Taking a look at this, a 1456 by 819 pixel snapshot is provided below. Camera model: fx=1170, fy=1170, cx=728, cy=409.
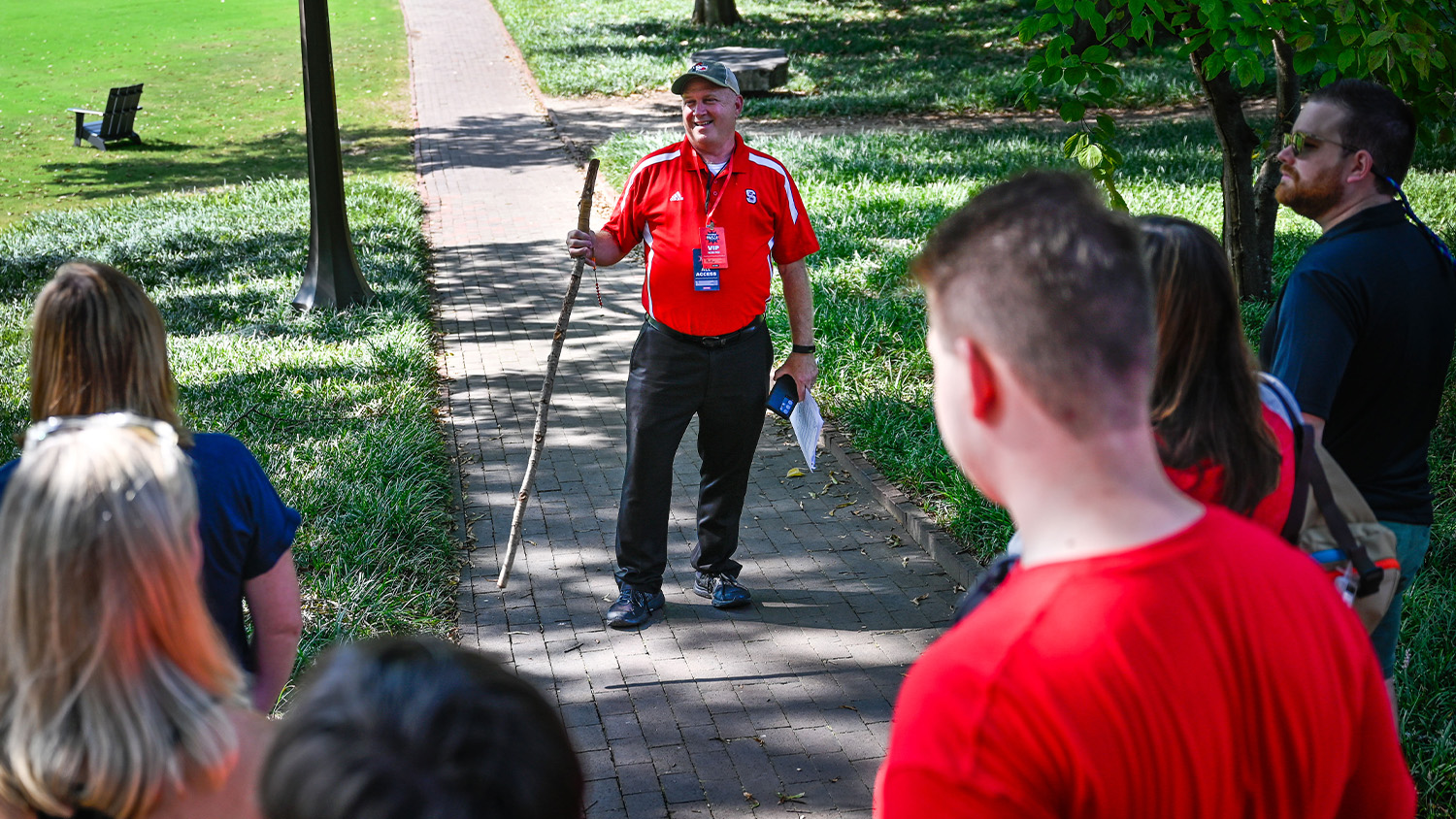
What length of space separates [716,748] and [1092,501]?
308 centimetres

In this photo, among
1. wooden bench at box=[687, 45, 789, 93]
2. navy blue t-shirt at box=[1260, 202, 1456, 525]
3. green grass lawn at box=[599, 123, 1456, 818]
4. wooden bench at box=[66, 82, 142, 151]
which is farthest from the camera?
wooden bench at box=[687, 45, 789, 93]

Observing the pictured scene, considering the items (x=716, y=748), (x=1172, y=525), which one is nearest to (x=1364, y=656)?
(x=1172, y=525)

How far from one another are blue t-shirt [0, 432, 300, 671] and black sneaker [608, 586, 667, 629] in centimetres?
242

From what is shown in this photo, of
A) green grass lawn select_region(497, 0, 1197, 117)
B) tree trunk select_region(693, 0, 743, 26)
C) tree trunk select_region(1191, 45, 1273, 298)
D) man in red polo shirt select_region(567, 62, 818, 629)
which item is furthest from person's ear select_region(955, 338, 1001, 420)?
tree trunk select_region(693, 0, 743, 26)

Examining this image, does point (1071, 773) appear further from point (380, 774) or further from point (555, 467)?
point (555, 467)

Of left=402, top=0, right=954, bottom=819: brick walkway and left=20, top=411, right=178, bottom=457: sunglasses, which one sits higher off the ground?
left=20, top=411, right=178, bottom=457: sunglasses

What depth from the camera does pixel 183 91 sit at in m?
26.6

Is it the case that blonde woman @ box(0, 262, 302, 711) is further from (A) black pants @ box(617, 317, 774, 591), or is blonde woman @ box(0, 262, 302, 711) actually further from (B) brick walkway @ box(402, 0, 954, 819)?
(A) black pants @ box(617, 317, 774, 591)

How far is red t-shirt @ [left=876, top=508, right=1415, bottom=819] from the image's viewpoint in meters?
1.33

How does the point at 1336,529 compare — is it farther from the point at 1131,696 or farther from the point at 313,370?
the point at 313,370

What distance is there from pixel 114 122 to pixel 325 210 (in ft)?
45.3

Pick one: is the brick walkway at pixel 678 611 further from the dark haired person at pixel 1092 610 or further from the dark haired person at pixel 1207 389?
the dark haired person at pixel 1092 610

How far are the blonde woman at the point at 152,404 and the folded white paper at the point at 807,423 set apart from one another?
2570mm

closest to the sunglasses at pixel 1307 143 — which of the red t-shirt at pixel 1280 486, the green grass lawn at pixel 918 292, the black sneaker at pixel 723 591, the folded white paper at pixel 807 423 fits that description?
the red t-shirt at pixel 1280 486
